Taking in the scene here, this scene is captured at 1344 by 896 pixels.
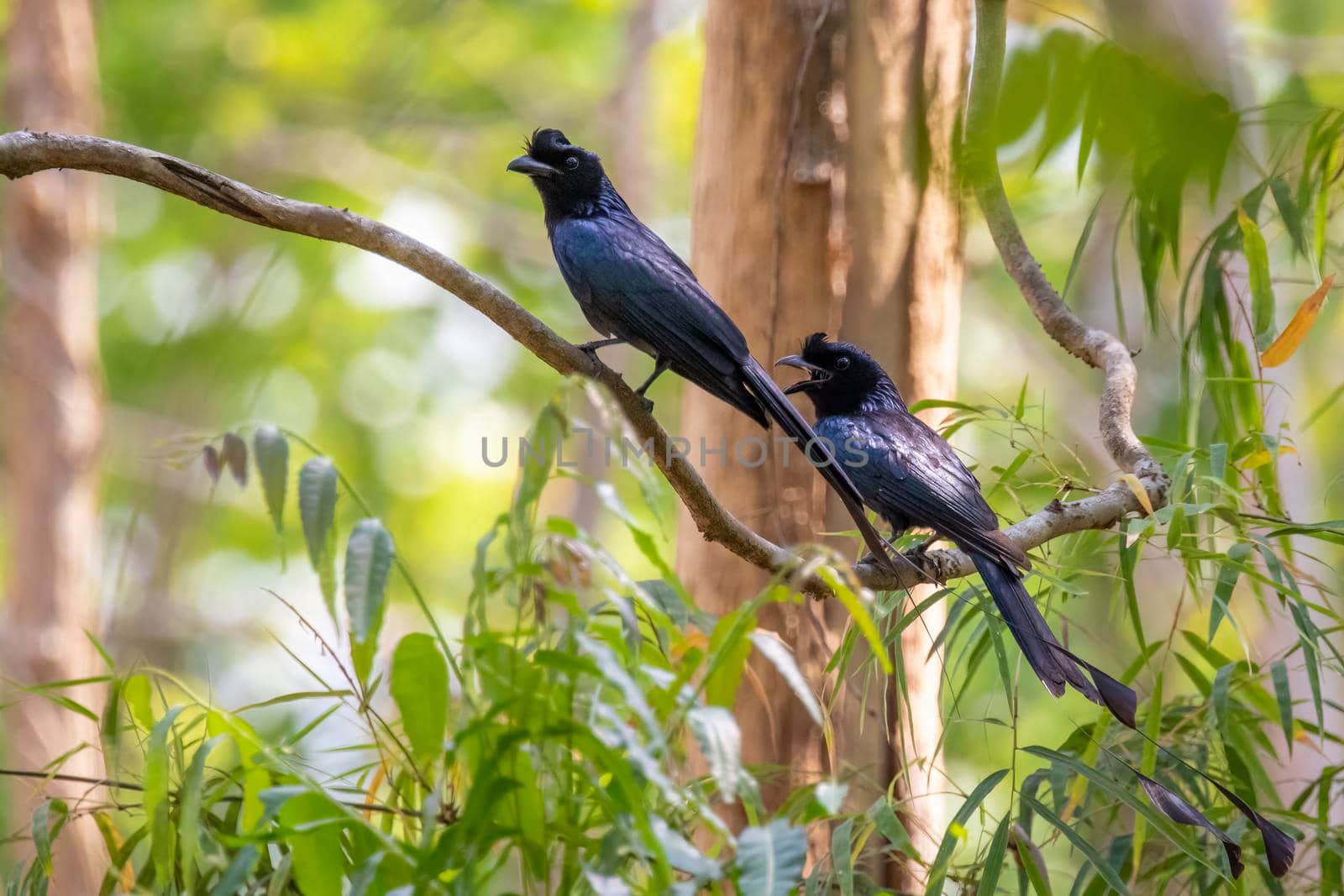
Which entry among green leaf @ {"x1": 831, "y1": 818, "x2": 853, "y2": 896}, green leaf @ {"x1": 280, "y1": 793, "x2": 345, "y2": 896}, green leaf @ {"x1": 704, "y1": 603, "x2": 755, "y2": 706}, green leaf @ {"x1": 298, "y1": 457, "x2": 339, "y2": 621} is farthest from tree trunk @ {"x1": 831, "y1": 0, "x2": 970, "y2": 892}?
green leaf @ {"x1": 298, "y1": 457, "x2": 339, "y2": 621}

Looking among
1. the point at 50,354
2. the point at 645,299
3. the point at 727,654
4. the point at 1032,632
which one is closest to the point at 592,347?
the point at 645,299

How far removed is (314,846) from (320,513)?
0.63 meters

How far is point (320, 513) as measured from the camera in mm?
1615

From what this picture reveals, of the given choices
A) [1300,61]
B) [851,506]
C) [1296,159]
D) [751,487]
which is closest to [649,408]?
[851,506]

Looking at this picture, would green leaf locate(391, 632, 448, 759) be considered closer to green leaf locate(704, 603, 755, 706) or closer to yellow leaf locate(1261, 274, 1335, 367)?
green leaf locate(704, 603, 755, 706)

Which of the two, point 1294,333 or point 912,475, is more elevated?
point 1294,333

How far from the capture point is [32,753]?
6.95 meters

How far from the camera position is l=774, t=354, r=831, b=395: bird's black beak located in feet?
12.1

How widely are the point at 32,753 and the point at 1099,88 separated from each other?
729 centimetres

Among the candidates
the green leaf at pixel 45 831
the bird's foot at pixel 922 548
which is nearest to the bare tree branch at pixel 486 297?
the bird's foot at pixel 922 548

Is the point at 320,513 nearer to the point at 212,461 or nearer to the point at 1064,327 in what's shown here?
the point at 212,461

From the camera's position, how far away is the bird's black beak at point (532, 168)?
154 inches

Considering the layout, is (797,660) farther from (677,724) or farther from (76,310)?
Answer: (76,310)

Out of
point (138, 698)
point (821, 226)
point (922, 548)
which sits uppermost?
point (821, 226)
